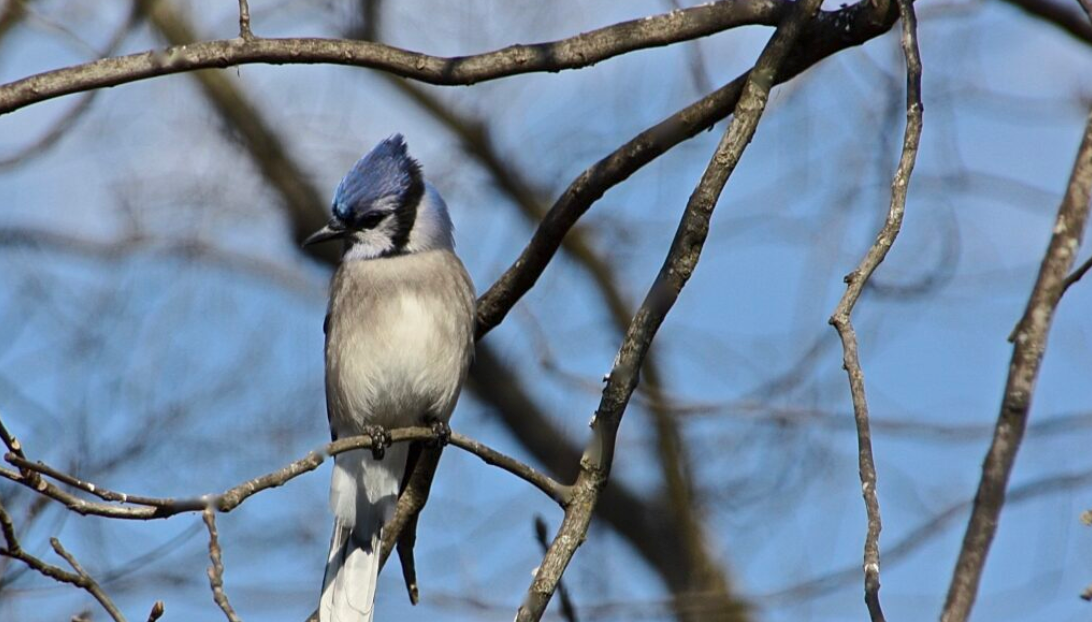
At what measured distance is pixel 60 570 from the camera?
7.64 ft

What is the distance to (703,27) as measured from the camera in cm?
350

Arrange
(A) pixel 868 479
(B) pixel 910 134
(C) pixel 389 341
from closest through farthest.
Result: (A) pixel 868 479
(B) pixel 910 134
(C) pixel 389 341

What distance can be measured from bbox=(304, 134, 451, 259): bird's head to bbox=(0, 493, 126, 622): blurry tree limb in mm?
2401

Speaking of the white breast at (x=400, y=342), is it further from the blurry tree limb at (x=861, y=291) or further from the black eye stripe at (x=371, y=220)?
the blurry tree limb at (x=861, y=291)

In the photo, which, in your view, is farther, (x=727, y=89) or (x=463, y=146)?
(x=463, y=146)

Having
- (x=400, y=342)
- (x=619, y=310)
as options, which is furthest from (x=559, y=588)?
(x=619, y=310)

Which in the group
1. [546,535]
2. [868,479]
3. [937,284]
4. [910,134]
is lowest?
[868,479]

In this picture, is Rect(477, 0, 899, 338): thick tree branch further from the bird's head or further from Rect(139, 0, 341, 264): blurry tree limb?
Rect(139, 0, 341, 264): blurry tree limb

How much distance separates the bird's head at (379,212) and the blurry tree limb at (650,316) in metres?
1.99

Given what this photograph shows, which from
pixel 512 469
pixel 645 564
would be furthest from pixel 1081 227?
pixel 645 564

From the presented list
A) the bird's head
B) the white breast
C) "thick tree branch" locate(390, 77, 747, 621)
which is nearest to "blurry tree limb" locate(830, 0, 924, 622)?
the white breast

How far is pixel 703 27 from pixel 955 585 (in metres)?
2.25

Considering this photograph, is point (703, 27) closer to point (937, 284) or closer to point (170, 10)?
point (937, 284)

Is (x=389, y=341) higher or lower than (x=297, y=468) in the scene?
higher
